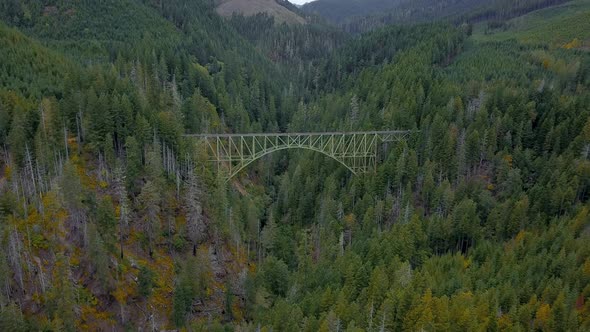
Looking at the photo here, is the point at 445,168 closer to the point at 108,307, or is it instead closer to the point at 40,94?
the point at 108,307

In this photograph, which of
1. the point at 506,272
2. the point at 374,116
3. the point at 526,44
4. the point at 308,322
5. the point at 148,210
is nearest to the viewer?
the point at 308,322

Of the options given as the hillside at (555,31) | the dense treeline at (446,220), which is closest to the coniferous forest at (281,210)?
the dense treeline at (446,220)

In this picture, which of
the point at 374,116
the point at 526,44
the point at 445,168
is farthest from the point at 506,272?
the point at 526,44

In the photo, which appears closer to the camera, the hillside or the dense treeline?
the dense treeline

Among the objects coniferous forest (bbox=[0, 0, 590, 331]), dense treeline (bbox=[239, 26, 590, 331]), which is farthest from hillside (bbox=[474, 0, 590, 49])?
coniferous forest (bbox=[0, 0, 590, 331])

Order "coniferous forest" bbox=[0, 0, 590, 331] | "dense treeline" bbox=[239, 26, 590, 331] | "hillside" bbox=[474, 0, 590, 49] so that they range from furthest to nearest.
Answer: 1. "hillside" bbox=[474, 0, 590, 49]
2. "coniferous forest" bbox=[0, 0, 590, 331]
3. "dense treeline" bbox=[239, 26, 590, 331]

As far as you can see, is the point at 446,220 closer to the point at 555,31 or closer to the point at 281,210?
the point at 281,210

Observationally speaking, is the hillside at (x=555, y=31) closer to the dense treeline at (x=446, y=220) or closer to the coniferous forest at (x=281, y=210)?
the dense treeline at (x=446, y=220)

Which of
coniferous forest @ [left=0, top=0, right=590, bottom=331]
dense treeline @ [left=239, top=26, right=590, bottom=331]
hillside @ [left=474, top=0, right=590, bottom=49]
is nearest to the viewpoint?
dense treeline @ [left=239, top=26, right=590, bottom=331]

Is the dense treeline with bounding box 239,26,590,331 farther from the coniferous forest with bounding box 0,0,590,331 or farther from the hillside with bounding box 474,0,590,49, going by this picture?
the hillside with bounding box 474,0,590,49
